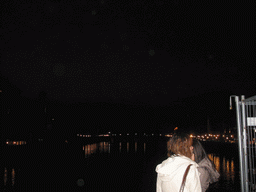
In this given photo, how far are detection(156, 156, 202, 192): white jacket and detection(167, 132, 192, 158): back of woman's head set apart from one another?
142mm

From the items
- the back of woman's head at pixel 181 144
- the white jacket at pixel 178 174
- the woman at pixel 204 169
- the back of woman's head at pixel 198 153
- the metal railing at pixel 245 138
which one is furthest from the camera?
the metal railing at pixel 245 138

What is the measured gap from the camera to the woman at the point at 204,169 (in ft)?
11.9

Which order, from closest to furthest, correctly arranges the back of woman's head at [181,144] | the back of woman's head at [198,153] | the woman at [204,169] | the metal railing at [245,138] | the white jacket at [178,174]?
the white jacket at [178,174] < the back of woman's head at [181,144] < the woman at [204,169] < the back of woman's head at [198,153] < the metal railing at [245,138]

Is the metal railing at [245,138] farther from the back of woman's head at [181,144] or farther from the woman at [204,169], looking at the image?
the back of woman's head at [181,144]

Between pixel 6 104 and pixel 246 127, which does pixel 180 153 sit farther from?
pixel 6 104

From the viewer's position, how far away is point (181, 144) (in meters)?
3.17

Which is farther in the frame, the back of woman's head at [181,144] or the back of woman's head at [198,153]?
the back of woman's head at [198,153]

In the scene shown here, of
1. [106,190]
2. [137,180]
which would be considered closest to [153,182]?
[137,180]

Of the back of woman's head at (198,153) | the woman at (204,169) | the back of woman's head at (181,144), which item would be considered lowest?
the woman at (204,169)

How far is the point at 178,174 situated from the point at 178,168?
0.08 meters

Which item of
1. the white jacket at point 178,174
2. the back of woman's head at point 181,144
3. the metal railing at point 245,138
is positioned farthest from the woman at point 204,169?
the metal railing at point 245,138

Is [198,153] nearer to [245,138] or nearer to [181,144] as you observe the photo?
[181,144]

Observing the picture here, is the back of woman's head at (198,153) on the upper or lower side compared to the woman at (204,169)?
upper

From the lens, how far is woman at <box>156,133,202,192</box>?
9.46 ft
